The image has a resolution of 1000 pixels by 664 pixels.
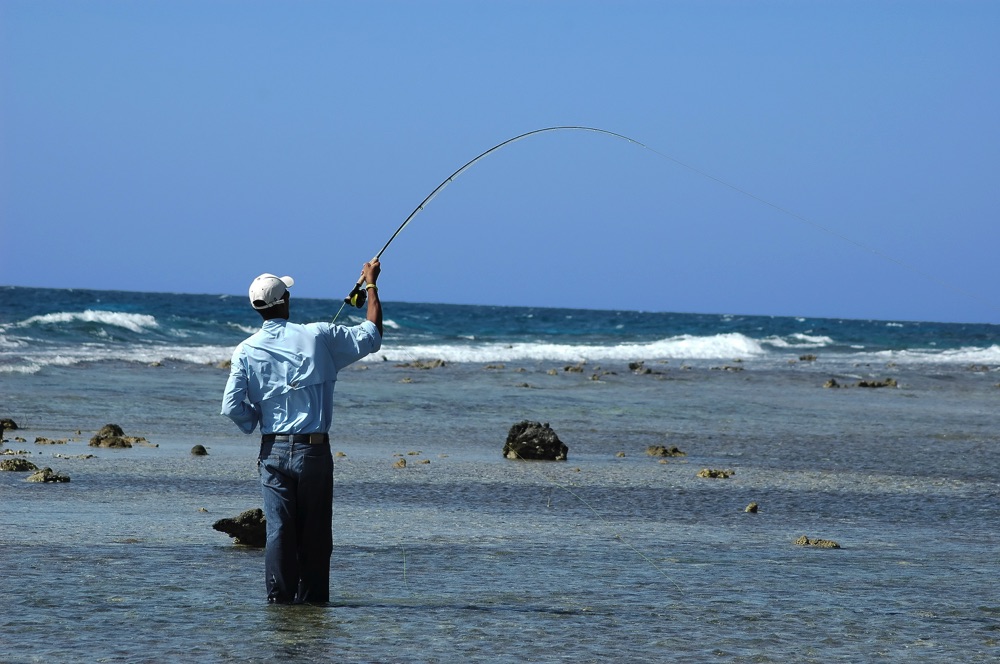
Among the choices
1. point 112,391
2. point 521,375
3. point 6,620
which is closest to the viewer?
point 6,620

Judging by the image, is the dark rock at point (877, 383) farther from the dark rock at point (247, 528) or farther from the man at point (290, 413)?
the man at point (290, 413)

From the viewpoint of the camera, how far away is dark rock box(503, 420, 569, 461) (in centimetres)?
1254

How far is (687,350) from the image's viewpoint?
48125 millimetres

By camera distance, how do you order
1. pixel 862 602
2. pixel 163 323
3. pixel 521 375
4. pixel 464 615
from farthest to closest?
pixel 163 323
pixel 521 375
pixel 862 602
pixel 464 615

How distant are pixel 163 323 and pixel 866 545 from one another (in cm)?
3732

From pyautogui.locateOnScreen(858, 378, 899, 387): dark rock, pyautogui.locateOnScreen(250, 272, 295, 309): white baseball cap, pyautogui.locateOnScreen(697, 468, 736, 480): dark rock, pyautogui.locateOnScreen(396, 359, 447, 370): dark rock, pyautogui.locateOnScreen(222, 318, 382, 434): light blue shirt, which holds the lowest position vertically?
pyautogui.locateOnScreen(697, 468, 736, 480): dark rock

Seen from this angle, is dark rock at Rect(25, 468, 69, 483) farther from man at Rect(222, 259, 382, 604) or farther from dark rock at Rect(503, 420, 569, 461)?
man at Rect(222, 259, 382, 604)

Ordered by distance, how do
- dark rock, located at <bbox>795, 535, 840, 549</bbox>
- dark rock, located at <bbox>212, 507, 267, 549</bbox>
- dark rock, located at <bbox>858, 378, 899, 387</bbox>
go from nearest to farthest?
1. dark rock, located at <bbox>212, 507, 267, 549</bbox>
2. dark rock, located at <bbox>795, 535, 840, 549</bbox>
3. dark rock, located at <bbox>858, 378, 899, 387</bbox>

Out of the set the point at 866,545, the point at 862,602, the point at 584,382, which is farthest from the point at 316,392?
the point at 584,382

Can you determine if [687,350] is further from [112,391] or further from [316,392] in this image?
[316,392]

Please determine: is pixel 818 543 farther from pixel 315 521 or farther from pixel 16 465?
pixel 16 465

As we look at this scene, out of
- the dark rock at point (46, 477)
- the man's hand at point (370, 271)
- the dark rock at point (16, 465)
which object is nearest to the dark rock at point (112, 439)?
the dark rock at point (16, 465)

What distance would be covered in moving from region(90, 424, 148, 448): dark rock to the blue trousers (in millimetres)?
A: 7259

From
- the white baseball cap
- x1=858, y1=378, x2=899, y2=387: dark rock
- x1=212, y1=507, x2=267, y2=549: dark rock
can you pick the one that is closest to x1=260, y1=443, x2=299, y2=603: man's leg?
the white baseball cap
